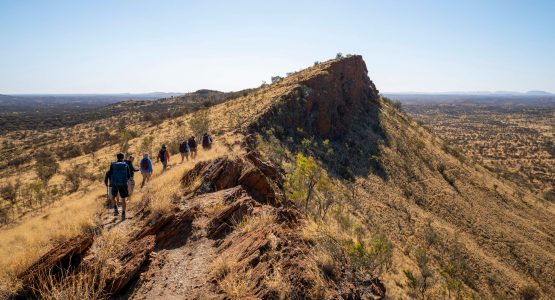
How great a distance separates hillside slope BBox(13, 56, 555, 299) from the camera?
6.22 meters

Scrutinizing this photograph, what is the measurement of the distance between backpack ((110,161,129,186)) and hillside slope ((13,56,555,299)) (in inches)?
44.0

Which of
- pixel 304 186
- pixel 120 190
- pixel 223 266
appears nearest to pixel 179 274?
pixel 223 266

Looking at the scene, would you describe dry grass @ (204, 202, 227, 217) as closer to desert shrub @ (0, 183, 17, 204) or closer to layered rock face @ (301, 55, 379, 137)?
desert shrub @ (0, 183, 17, 204)

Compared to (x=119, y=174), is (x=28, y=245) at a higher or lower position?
lower

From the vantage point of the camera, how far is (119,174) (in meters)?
10.1

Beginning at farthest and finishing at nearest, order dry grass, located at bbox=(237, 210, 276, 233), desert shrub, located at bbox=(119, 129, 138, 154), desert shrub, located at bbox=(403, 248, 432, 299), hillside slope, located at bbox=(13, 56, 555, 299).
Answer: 1. desert shrub, located at bbox=(119, 129, 138, 154)
2. desert shrub, located at bbox=(403, 248, 432, 299)
3. dry grass, located at bbox=(237, 210, 276, 233)
4. hillside slope, located at bbox=(13, 56, 555, 299)

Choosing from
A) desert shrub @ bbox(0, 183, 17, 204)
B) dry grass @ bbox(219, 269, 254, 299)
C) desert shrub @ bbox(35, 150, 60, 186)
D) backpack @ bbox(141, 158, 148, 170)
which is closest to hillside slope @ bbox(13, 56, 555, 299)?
dry grass @ bbox(219, 269, 254, 299)

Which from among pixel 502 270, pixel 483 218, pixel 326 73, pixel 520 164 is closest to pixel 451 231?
pixel 502 270

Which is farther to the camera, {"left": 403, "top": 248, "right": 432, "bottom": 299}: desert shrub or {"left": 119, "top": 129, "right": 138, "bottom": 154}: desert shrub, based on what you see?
{"left": 119, "top": 129, "right": 138, "bottom": 154}: desert shrub

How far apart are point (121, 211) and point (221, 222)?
3743mm

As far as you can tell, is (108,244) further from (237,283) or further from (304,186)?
(304,186)

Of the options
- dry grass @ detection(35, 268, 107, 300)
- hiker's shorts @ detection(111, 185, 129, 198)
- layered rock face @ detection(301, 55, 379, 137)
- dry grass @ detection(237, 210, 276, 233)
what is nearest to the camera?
dry grass @ detection(35, 268, 107, 300)

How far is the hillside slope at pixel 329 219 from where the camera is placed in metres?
6.22

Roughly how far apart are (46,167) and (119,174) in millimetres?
21403
